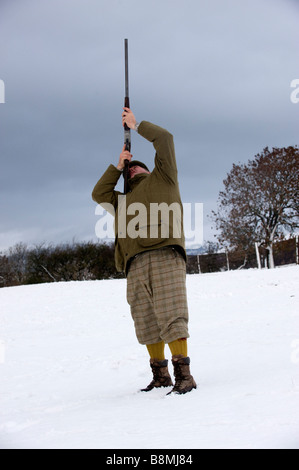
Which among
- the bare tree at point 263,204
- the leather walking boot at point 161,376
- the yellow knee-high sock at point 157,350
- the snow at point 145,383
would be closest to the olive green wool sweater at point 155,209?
the yellow knee-high sock at point 157,350

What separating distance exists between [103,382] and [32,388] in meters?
0.61

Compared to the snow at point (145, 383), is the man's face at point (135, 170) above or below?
above

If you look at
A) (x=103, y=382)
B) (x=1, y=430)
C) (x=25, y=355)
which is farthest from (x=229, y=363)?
(x=25, y=355)

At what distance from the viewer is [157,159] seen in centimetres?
300

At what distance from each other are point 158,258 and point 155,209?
329 mm

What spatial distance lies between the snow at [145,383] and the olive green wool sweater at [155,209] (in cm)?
97

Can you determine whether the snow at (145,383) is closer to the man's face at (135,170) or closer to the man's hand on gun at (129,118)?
the man's face at (135,170)

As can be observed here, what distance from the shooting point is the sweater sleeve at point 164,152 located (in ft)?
9.71

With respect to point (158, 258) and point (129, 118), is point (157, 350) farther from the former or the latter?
point (129, 118)

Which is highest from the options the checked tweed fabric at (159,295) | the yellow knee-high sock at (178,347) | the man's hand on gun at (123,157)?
the man's hand on gun at (123,157)

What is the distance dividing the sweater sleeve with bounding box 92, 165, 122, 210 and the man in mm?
196

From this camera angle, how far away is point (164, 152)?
2.96 metres

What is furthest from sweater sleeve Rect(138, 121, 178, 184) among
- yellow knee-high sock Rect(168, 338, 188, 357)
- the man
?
yellow knee-high sock Rect(168, 338, 188, 357)

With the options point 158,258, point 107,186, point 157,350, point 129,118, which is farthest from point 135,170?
point 157,350
